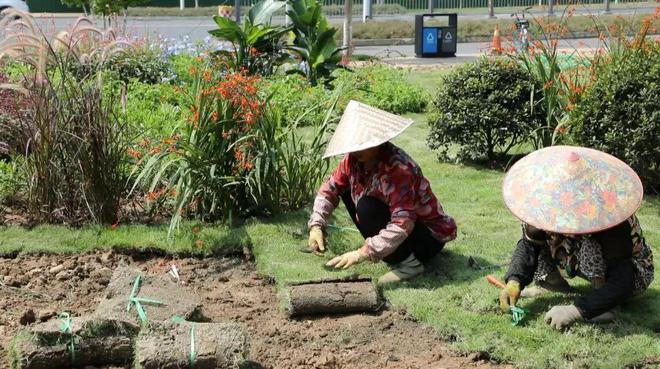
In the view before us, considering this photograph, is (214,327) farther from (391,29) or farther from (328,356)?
(391,29)

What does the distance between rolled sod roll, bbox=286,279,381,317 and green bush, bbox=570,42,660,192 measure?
2618mm

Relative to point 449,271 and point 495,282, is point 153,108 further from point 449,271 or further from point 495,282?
point 495,282

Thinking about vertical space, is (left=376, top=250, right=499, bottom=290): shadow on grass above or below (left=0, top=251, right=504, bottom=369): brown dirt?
above

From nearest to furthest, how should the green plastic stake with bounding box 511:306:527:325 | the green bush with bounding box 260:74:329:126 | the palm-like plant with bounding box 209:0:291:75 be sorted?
1. the green plastic stake with bounding box 511:306:527:325
2. the green bush with bounding box 260:74:329:126
3. the palm-like plant with bounding box 209:0:291:75

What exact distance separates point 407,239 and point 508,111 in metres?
2.81

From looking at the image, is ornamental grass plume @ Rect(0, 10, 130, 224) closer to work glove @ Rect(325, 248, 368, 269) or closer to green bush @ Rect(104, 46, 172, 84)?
work glove @ Rect(325, 248, 368, 269)

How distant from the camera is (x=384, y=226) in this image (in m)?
4.83

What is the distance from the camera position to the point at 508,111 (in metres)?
7.34

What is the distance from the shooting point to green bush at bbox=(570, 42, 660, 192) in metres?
6.11

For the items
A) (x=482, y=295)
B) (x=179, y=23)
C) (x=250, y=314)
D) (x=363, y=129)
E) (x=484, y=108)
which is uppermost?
(x=179, y=23)

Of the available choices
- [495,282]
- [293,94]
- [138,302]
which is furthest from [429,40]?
[138,302]

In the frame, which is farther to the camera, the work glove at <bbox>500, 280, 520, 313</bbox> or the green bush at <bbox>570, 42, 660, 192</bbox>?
the green bush at <bbox>570, 42, 660, 192</bbox>

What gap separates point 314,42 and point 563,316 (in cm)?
632

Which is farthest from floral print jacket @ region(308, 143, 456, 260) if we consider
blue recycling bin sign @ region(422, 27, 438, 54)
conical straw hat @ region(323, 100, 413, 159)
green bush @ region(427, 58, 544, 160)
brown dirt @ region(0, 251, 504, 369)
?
blue recycling bin sign @ region(422, 27, 438, 54)
